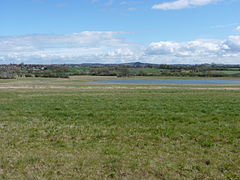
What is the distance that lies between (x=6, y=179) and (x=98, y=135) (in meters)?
4.14

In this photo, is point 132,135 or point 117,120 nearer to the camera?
point 132,135

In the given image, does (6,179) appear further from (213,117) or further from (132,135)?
(213,117)

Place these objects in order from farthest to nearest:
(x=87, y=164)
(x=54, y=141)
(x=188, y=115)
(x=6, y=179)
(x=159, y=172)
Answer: (x=188, y=115) < (x=54, y=141) < (x=87, y=164) < (x=159, y=172) < (x=6, y=179)

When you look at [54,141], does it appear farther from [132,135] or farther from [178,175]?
[178,175]

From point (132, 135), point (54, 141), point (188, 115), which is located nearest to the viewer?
point (54, 141)

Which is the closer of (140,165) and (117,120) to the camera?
(140,165)

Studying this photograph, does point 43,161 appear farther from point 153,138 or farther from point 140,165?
point 153,138

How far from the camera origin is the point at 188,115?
1342 centimetres

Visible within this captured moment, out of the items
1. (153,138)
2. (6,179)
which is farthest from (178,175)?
(6,179)

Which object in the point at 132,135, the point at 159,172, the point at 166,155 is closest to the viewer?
the point at 159,172

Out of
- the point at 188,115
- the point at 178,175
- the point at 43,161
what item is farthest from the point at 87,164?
the point at 188,115

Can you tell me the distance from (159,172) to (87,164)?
1896mm

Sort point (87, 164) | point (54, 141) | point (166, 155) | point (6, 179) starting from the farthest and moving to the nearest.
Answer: point (54, 141) < point (166, 155) < point (87, 164) < point (6, 179)

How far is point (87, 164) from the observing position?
270 inches
